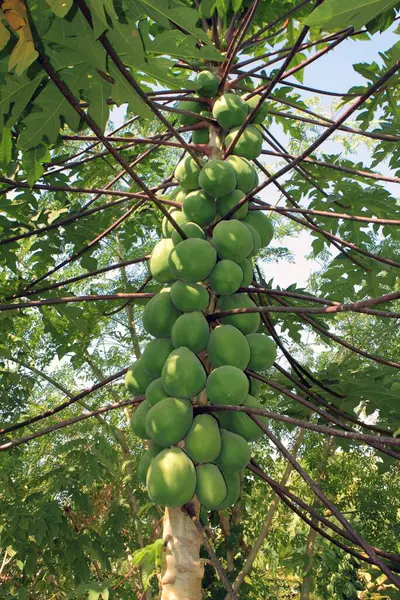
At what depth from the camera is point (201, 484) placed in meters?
1.50

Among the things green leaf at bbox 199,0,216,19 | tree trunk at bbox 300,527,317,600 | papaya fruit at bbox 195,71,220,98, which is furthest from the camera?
tree trunk at bbox 300,527,317,600

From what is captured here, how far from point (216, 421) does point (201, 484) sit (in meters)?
0.19

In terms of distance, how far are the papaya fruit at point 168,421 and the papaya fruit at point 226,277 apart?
42cm

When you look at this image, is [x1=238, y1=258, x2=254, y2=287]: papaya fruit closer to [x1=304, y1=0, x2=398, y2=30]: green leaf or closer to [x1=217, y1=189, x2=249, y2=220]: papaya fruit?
[x1=217, y1=189, x2=249, y2=220]: papaya fruit

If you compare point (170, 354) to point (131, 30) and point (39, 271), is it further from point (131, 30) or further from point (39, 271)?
point (39, 271)

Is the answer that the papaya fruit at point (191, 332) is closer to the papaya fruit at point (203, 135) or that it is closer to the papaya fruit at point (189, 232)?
the papaya fruit at point (189, 232)

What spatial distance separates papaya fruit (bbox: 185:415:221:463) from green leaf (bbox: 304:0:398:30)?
1.06 meters

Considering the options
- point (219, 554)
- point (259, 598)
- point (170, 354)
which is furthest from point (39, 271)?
point (259, 598)

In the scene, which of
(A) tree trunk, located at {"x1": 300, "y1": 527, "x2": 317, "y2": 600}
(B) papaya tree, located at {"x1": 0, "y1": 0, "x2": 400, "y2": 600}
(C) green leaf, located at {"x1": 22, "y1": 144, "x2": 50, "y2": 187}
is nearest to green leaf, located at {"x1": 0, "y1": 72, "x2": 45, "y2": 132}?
(B) papaya tree, located at {"x1": 0, "y1": 0, "x2": 400, "y2": 600}

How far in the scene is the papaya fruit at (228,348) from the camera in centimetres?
167

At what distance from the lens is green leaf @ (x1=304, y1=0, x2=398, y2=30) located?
1236mm

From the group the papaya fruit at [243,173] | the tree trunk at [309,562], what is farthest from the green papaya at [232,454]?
the tree trunk at [309,562]

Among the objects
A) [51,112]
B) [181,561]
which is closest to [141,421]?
[181,561]

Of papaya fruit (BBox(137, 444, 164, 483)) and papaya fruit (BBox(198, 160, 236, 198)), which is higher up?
papaya fruit (BBox(198, 160, 236, 198))
